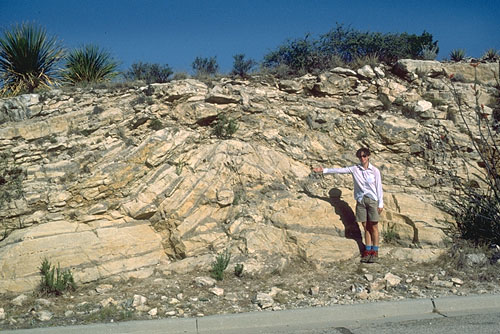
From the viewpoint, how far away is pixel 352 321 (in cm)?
595

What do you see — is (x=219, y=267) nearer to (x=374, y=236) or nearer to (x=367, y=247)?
(x=367, y=247)

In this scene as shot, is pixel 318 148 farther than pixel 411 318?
Yes

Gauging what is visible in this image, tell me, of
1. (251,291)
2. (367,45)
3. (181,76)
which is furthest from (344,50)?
(251,291)

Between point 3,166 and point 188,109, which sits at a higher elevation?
point 188,109

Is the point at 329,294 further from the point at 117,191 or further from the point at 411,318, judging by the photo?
the point at 117,191

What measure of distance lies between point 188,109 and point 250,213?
8.96 feet

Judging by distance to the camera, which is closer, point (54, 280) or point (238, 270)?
point (54, 280)

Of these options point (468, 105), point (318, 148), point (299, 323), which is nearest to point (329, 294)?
point (299, 323)

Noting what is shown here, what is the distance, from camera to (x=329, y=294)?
6.68m

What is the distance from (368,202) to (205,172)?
2.98 m

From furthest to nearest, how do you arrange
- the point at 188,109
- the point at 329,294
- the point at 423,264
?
the point at 188,109 < the point at 423,264 < the point at 329,294

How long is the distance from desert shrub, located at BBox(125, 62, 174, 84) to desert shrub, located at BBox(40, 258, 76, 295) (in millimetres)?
5407

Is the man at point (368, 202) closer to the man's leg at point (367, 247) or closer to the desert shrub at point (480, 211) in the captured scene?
the man's leg at point (367, 247)

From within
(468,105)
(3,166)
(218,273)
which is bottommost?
(218,273)
